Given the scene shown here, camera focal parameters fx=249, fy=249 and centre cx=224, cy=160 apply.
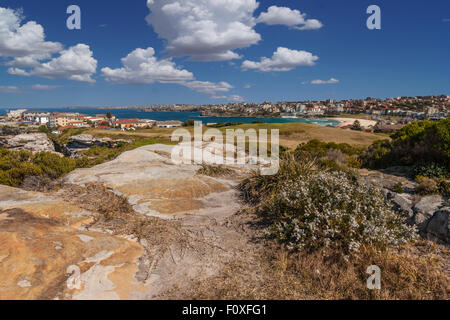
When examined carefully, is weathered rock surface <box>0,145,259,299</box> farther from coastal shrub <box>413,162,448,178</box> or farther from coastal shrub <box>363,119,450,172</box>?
coastal shrub <box>363,119,450,172</box>

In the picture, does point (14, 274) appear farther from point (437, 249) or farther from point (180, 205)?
point (437, 249)

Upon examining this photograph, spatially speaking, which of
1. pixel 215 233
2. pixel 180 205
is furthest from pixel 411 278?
pixel 180 205

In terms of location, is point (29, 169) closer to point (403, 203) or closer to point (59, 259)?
point (59, 259)

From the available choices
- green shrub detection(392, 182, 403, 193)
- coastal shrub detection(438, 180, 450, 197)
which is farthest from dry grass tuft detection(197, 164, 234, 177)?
coastal shrub detection(438, 180, 450, 197)

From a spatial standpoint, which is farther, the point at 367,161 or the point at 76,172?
the point at 367,161

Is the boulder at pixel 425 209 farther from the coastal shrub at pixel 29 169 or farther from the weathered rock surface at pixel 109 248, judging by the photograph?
the coastal shrub at pixel 29 169

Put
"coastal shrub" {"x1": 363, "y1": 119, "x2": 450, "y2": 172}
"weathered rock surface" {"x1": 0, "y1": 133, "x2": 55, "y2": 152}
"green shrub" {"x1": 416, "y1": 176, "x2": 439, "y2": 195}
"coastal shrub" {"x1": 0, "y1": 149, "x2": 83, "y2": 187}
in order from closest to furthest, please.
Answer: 1. "green shrub" {"x1": 416, "y1": 176, "x2": 439, "y2": 195}
2. "coastal shrub" {"x1": 363, "y1": 119, "x2": 450, "y2": 172}
3. "coastal shrub" {"x1": 0, "y1": 149, "x2": 83, "y2": 187}
4. "weathered rock surface" {"x1": 0, "y1": 133, "x2": 55, "y2": 152}
